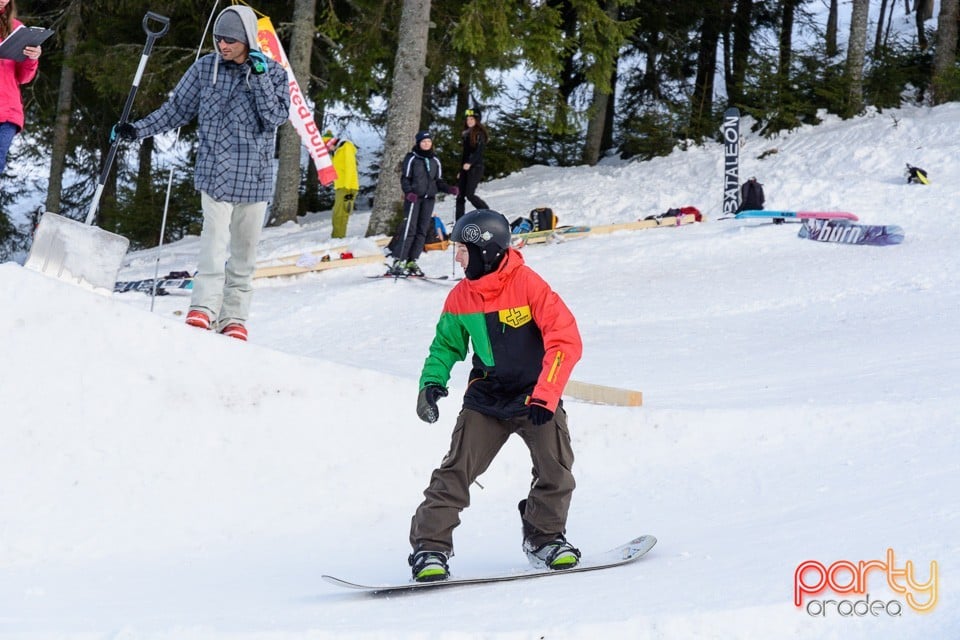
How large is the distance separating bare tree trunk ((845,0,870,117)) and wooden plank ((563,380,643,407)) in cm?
1399

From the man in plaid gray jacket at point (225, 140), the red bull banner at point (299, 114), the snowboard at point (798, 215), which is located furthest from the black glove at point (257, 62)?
the snowboard at point (798, 215)

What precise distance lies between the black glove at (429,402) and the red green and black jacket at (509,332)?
30 millimetres

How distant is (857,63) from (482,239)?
53.6ft

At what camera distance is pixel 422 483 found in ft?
18.5

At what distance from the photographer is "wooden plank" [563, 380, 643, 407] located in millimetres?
6250

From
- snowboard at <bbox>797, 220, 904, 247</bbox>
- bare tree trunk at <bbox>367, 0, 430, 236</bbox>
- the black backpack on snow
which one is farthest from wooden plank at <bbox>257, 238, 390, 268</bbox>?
snowboard at <bbox>797, 220, 904, 247</bbox>

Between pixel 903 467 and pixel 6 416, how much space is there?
4.35 m

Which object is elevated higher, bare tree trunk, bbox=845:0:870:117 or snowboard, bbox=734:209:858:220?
bare tree trunk, bbox=845:0:870:117

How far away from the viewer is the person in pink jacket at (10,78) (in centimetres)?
639

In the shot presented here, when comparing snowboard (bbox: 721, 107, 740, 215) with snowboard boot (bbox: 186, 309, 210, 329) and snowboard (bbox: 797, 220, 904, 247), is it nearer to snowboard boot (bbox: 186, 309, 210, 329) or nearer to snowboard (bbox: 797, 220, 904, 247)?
snowboard (bbox: 797, 220, 904, 247)

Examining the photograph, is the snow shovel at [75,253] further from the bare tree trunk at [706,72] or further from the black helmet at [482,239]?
the bare tree trunk at [706,72]

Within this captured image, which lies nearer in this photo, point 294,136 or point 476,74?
point 476,74

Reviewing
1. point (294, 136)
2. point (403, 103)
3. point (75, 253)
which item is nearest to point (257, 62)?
point (75, 253)

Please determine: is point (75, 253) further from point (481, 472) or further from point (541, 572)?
point (541, 572)
